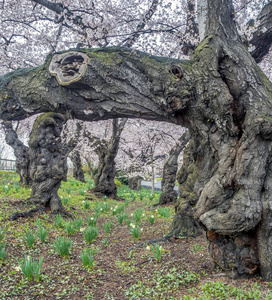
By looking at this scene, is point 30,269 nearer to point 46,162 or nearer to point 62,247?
point 62,247

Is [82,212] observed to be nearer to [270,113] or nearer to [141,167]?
[270,113]

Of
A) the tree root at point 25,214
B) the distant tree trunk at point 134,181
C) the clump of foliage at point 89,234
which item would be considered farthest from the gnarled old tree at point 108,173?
the distant tree trunk at point 134,181

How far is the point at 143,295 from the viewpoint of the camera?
2.67 metres

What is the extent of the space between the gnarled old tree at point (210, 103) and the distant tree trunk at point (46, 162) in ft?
4.39

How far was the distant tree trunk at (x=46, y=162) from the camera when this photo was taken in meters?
5.41

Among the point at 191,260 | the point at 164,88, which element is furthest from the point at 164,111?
the point at 191,260

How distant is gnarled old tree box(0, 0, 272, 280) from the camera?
268 cm

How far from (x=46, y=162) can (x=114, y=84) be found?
2.93 meters

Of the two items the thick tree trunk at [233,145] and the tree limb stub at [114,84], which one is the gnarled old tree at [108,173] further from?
the thick tree trunk at [233,145]

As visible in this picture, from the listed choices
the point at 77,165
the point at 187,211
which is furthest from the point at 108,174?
the point at 77,165

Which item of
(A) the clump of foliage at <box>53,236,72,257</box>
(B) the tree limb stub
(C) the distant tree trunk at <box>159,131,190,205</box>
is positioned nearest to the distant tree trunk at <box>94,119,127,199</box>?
(C) the distant tree trunk at <box>159,131,190,205</box>

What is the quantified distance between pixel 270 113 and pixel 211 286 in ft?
6.79

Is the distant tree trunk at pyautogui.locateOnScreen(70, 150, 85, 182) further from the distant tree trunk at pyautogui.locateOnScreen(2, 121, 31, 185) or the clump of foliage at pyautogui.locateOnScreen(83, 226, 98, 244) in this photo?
the clump of foliage at pyautogui.locateOnScreen(83, 226, 98, 244)

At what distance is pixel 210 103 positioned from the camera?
3.10 metres
